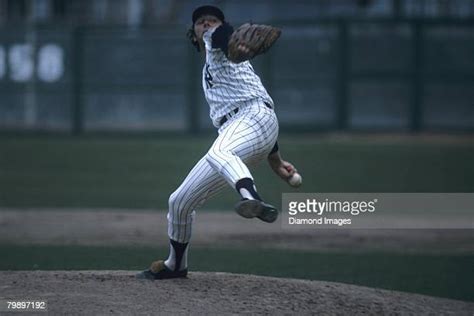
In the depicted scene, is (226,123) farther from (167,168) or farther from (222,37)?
(167,168)

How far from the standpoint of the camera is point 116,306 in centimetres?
500

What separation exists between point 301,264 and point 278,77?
39.4ft

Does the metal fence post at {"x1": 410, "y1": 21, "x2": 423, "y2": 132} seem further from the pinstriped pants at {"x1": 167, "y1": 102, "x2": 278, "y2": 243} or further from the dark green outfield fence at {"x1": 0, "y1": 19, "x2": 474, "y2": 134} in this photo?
the pinstriped pants at {"x1": 167, "y1": 102, "x2": 278, "y2": 243}

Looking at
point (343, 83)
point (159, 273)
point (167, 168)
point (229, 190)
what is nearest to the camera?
point (159, 273)

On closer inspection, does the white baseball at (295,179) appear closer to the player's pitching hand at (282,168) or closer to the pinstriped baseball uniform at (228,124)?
the player's pitching hand at (282,168)

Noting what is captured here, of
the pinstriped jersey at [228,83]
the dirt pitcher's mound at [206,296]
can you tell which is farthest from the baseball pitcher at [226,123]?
the dirt pitcher's mound at [206,296]

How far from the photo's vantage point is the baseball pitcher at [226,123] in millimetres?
5180

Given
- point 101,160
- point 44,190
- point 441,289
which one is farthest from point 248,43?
point 101,160

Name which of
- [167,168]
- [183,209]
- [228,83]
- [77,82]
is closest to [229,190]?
[167,168]

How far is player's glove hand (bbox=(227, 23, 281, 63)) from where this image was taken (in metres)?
5.05

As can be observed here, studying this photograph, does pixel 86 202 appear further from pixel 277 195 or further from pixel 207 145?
pixel 207 145

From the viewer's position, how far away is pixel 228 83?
5547 millimetres

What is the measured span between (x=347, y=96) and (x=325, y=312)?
13895 mm

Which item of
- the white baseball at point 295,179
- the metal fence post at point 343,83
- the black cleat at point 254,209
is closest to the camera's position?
the black cleat at point 254,209
